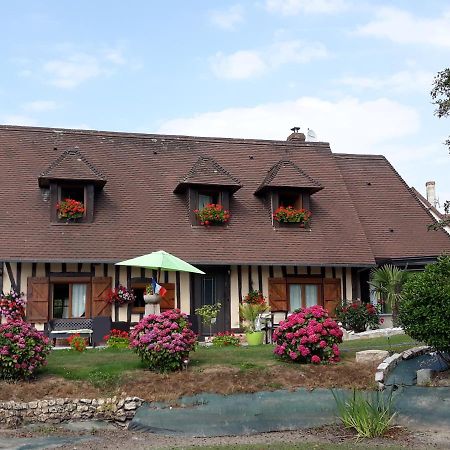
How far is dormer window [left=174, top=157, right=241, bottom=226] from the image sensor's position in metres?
19.8

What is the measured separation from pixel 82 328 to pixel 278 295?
5.87 m

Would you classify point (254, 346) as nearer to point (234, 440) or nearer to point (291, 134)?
point (234, 440)

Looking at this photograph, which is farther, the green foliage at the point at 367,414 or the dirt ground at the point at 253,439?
the green foliage at the point at 367,414

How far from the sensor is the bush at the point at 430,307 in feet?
37.2

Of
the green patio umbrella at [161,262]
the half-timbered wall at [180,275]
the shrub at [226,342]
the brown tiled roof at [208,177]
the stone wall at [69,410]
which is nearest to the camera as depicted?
the stone wall at [69,410]

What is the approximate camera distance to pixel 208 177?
65.6 feet

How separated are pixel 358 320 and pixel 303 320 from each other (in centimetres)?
→ 568

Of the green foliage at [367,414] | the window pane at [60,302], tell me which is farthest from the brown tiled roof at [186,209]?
the green foliage at [367,414]

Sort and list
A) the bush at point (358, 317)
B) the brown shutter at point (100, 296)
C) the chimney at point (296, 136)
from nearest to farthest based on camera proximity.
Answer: the brown shutter at point (100, 296) < the bush at point (358, 317) < the chimney at point (296, 136)

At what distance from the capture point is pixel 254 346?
617 inches

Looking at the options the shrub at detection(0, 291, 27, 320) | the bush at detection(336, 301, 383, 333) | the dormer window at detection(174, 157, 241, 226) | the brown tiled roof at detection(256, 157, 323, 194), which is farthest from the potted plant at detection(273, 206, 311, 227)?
the shrub at detection(0, 291, 27, 320)

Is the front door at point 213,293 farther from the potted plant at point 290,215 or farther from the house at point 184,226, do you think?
the potted plant at point 290,215

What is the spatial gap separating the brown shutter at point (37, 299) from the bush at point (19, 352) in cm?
533

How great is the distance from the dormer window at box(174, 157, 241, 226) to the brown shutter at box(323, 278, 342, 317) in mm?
3751
